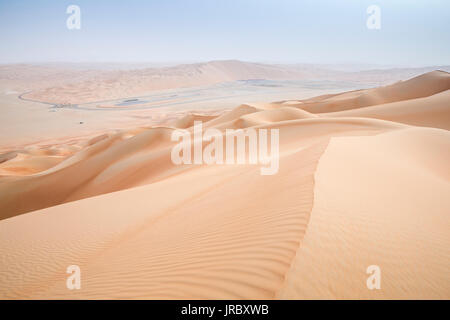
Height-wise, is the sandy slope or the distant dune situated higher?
the distant dune

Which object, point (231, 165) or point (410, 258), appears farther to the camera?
point (231, 165)

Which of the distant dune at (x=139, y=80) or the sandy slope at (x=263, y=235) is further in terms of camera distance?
the distant dune at (x=139, y=80)

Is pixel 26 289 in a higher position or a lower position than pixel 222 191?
lower

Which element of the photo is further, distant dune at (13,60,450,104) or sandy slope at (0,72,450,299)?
distant dune at (13,60,450,104)

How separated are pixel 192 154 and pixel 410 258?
31.3ft

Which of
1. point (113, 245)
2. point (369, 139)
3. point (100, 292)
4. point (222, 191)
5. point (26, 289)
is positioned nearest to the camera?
point (100, 292)

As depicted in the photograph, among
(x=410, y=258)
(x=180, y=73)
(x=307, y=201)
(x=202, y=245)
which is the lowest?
(x=202, y=245)

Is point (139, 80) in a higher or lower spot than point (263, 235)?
higher

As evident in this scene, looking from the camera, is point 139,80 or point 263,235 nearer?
point 263,235

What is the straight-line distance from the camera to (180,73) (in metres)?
103

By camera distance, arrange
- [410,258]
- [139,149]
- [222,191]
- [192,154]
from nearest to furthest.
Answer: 1. [410,258]
2. [222,191]
3. [192,154]
4. [139,149]

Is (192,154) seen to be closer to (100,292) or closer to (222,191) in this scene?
(222,191)

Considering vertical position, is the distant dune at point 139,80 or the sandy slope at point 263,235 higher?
the distant dune at point 139,80

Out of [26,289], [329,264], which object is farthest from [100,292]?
[329,264]
